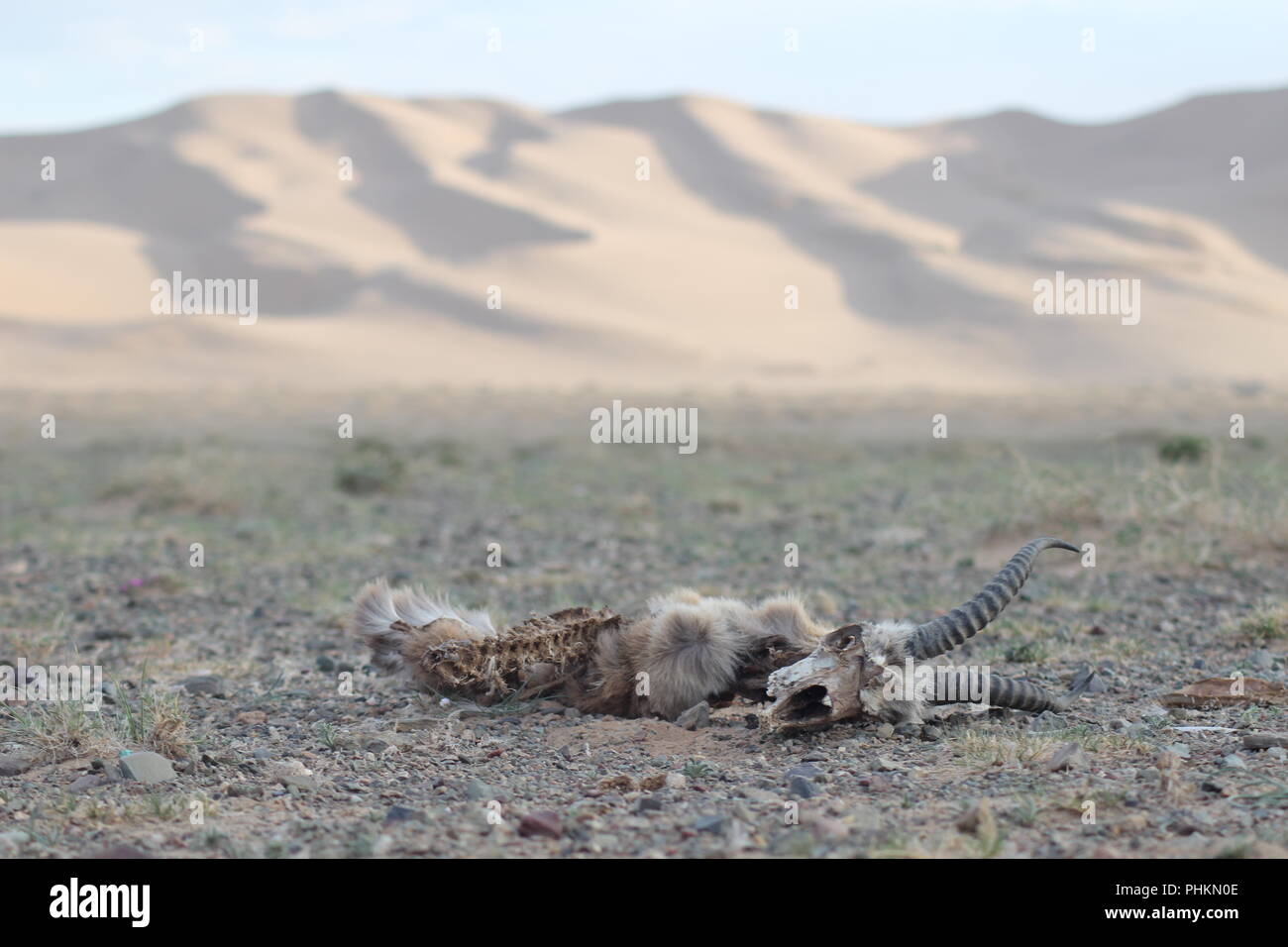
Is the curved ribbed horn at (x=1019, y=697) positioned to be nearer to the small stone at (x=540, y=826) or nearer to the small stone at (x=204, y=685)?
the small stone at (x=540, y=826)

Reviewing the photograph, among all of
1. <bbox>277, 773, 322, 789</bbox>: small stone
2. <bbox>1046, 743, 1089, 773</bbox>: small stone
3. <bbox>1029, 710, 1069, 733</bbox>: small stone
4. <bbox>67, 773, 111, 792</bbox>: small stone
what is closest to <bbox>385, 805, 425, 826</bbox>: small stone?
<bbox>277, 773, 322, 789</bbox>: small stone

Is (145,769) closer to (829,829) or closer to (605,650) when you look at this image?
(605,650)

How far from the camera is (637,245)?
75.5 m

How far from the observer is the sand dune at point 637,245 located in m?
56.5

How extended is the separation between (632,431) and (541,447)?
4.88 meters

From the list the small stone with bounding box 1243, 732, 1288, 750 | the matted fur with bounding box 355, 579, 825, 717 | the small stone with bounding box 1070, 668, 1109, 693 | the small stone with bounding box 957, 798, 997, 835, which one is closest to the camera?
the small stone with bounding box 957, 798, 997, 835

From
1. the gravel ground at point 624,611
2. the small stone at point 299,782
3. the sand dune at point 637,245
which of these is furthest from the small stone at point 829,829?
the sand dune at point 637,245

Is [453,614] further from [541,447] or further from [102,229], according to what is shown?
[102,229]

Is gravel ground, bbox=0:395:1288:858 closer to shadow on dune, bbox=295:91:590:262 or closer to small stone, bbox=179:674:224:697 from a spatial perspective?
small stone, bbox=179:674:224:697

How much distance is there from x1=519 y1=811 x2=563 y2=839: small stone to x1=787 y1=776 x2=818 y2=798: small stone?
0.81 metres

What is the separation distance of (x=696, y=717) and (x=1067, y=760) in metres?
1.43

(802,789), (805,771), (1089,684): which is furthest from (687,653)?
(1089,684)

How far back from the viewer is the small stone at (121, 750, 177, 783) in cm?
415

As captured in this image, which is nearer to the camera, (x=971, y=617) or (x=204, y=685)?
(x=971, y=617)
